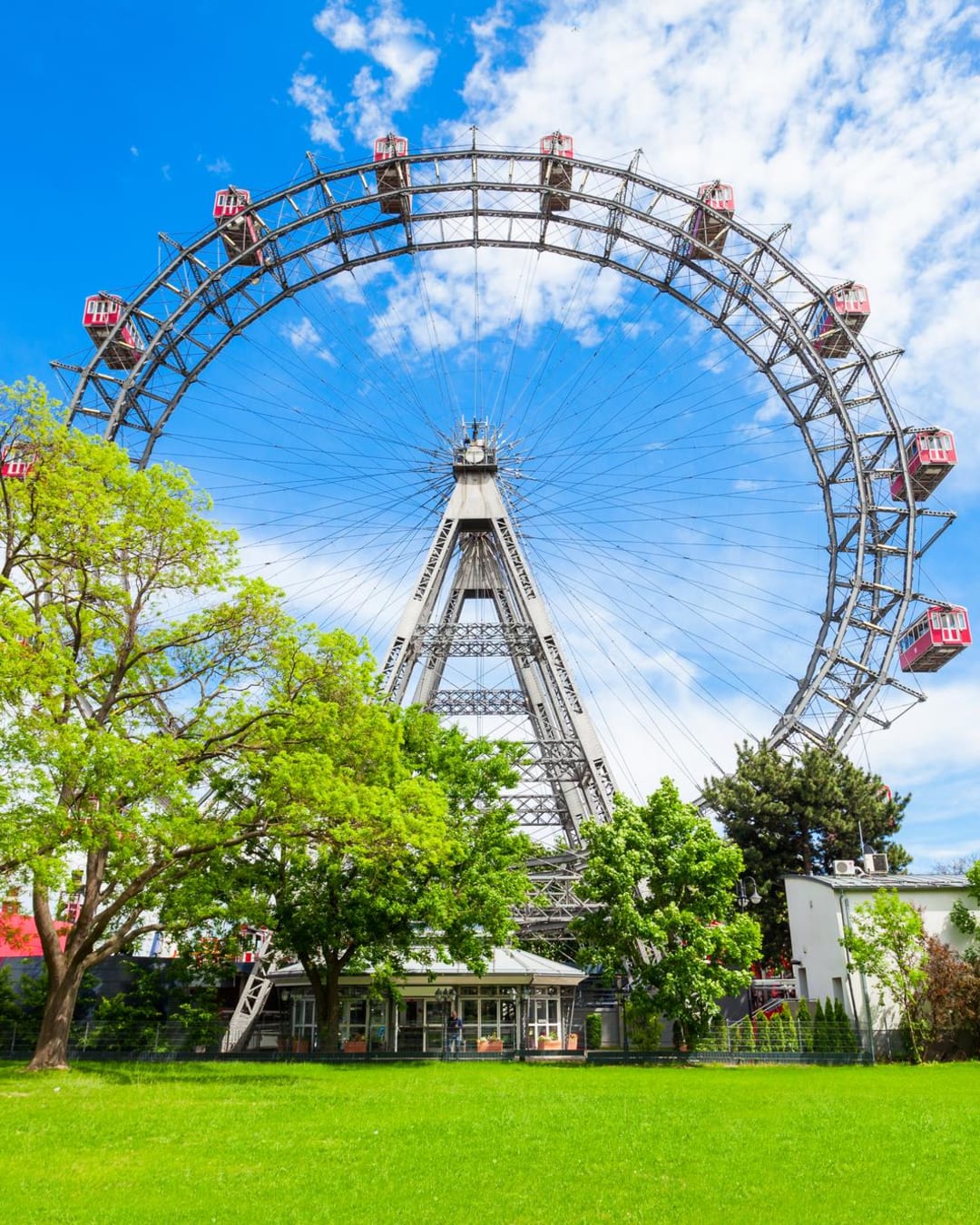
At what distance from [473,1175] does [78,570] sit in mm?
14366

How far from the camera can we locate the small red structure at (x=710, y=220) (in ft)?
125

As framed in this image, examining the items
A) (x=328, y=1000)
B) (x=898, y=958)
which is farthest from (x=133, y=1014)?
(x=898, y=958)

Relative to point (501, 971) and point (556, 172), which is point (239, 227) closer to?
point (556, 172)

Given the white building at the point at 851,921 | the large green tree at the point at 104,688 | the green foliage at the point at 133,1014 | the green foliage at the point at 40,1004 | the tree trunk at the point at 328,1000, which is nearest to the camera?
Answer: the large green tree at the point at 104,688

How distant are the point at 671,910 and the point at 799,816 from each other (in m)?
15.2

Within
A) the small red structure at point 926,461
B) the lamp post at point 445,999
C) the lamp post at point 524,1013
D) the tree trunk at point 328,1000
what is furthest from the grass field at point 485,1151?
the small red structure at point 926,461

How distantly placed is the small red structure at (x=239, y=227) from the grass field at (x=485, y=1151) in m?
29.5

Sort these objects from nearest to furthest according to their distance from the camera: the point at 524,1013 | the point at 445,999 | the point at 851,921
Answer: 1. the point at 851,921
2. the point at 445,999
3. the point at 524,1013

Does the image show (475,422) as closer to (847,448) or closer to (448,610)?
(448,610)

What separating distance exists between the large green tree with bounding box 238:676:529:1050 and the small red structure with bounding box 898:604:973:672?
1905 centimetres

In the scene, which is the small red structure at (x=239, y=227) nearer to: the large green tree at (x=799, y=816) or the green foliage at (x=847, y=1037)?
the large green tree at (x=799, y=816)

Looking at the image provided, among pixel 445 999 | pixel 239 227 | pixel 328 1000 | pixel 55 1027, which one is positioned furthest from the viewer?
pixel 239 227

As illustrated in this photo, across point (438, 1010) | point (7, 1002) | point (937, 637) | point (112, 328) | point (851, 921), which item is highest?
point (112, 328)

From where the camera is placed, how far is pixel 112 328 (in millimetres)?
37312
